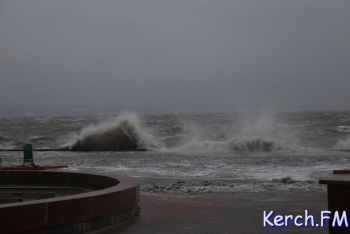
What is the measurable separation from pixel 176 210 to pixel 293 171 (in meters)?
9.59

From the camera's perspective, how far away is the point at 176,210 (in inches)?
308

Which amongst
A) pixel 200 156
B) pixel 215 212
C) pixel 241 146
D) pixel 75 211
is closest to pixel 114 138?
pixel 241 146

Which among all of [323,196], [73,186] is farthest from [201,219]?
[323,196]

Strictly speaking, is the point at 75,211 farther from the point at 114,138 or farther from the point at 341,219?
the point at 114,138

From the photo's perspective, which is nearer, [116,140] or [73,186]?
[73,186]

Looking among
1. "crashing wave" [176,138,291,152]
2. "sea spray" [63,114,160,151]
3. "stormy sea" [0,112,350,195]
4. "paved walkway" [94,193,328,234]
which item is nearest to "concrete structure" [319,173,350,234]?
"paved walkway" [94,193,328,234]

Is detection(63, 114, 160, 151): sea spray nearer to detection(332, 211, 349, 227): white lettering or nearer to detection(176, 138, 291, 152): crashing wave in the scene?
detection(176, 138, 291, 152): crashing wave

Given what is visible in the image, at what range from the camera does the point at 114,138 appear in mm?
34000

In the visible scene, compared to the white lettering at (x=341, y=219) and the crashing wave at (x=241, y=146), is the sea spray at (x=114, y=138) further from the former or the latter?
the white lettering at (x=341, y=219)

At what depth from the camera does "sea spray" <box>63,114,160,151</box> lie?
3300 centimetres

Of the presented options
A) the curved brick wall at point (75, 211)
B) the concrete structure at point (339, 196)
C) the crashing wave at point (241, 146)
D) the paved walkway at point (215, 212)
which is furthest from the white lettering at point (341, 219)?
the crashing wave at point (241, 146)

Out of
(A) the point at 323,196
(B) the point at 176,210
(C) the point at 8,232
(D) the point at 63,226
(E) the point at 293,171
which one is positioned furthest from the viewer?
(E) the point at 293,171

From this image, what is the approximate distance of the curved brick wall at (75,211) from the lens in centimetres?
494

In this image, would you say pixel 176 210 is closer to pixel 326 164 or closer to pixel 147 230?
pixel 147 230
